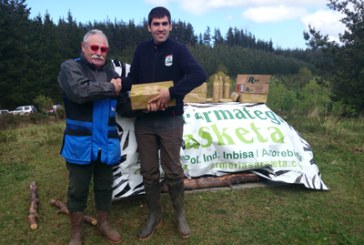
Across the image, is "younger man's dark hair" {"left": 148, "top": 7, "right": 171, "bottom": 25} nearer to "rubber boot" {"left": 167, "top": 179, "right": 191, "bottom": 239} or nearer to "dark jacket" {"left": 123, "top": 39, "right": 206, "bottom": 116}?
"dark jacket" {"left": 123, "top": 39, "right": 206, "bottom": 116}

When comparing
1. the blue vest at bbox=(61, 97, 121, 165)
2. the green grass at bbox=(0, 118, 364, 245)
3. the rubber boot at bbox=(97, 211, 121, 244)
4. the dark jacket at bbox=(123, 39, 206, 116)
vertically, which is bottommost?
the green grass at bbox=(0, 118, 364, 245)

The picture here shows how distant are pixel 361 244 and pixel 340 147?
13.1 feet

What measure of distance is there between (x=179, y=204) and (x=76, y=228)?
102cm

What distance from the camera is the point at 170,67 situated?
3.40 meters

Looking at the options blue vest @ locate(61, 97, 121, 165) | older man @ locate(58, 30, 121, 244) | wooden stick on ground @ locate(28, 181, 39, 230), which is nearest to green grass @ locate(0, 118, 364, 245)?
wooden stick on ground @ locate(28, 181, 39, 230)

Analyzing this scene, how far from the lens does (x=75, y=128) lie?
10.4 feet

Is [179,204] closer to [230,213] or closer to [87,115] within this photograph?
[230,213]

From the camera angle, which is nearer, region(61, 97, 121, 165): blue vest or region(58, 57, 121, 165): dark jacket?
region(58, 57, 121, 165): dark jacket

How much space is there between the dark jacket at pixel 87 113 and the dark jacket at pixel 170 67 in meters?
0.35

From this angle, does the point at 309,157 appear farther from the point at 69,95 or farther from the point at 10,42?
the point at 10,42

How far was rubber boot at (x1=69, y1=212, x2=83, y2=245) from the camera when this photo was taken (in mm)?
3367

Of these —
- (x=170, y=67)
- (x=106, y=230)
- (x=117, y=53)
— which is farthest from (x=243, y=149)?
(x=117, y=53)

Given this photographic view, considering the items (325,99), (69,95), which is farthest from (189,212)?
(325,99)

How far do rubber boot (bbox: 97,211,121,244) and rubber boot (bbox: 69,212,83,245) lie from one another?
230 mm
